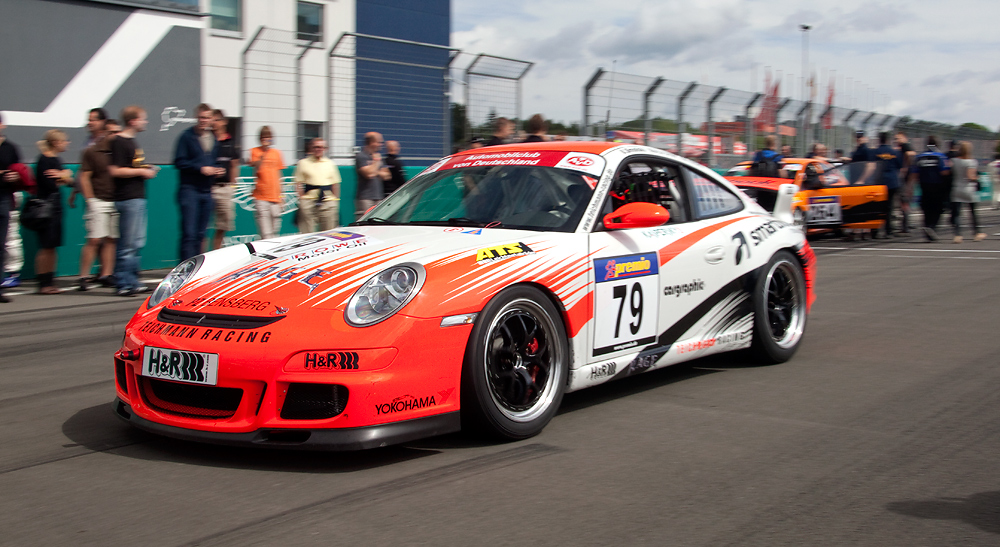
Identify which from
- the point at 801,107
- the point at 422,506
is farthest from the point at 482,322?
the point at 801,107

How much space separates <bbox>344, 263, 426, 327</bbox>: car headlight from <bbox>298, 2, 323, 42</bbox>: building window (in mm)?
21701

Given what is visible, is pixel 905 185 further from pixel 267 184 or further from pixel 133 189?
pixel 133 189

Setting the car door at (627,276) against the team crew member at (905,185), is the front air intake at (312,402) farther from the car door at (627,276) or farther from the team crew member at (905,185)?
the team crew member at (905,185)

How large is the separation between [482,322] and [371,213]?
170 cm

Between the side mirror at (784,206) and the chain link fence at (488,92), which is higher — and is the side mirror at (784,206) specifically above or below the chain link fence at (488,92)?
below

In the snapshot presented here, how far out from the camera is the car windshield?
4.77 metres

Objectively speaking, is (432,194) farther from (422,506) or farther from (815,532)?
(815,532)

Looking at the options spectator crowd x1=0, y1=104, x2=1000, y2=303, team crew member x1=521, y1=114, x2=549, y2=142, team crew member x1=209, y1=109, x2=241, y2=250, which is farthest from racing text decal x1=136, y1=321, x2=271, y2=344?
team crew member x1=209, y1=109, x2=241, y2=250

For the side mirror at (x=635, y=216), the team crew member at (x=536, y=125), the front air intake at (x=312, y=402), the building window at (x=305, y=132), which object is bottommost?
the front air intake at (x=312, y=402)

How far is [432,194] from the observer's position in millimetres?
5234

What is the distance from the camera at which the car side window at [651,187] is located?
5121mm

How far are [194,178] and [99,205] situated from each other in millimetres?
973

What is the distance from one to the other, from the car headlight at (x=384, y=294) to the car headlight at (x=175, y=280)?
1.07 m

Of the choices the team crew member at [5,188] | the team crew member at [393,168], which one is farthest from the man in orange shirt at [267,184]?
the team crew member at [5,188]
